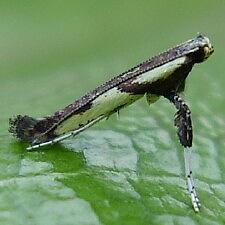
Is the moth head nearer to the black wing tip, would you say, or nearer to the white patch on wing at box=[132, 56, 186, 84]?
the white patch on wing at box=[132, 56, 186, 84]

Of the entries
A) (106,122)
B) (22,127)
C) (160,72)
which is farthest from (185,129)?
(22,127)

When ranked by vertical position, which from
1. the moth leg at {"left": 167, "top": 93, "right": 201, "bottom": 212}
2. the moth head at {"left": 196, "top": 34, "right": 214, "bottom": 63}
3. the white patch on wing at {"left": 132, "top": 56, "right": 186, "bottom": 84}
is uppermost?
the moth head at {"left": 196, "top": 34, "right": 214, "bottom": 63}

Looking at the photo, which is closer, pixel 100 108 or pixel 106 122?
pixel 100 108

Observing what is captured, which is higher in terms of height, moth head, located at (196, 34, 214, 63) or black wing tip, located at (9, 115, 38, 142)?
moth head, located at (196, 34, 214, 63)

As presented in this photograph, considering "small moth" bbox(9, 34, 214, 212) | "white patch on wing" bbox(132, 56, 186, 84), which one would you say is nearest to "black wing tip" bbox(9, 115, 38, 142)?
"small moth" bbox(9, 34, 214, 212)

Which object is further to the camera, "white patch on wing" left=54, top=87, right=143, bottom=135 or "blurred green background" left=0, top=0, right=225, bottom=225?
"white patch on wing" left=54, top=87, right=143, bottom=135

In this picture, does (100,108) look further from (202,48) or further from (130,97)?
(202,48)

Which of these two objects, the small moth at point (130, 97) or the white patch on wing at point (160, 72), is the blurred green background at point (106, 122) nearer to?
the small moth at point (130, 97)

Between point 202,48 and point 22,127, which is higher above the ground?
point 202,48

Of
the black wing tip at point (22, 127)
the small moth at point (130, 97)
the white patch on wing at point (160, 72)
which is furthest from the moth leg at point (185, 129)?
the black wing tip at point (22, 127)
